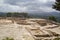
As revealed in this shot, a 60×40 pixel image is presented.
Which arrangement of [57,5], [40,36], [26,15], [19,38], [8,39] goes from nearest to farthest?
[8,39]
[19,38]
[40,36]
[57,5]
[26,15]

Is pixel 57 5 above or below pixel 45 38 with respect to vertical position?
above

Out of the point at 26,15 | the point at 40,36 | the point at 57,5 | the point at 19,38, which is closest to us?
the point at 19,38

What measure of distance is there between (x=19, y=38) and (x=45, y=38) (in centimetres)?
147

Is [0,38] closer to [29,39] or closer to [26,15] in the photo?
[29,39]

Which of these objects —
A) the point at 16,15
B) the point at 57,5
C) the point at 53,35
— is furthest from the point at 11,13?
the point at 53,35

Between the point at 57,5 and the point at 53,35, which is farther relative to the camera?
the point at 57,5

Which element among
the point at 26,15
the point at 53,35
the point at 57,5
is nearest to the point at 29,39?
the point at 53,35

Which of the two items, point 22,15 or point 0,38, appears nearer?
point 0,38

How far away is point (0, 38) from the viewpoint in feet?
33.3

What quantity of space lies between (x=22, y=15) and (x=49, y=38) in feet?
47.3

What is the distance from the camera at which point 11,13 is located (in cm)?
2480

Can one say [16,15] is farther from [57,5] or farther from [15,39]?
[15,39]

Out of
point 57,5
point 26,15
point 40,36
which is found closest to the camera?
point 40,36

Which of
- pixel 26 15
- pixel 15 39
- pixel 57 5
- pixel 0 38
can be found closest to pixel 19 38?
pixel 15 39
